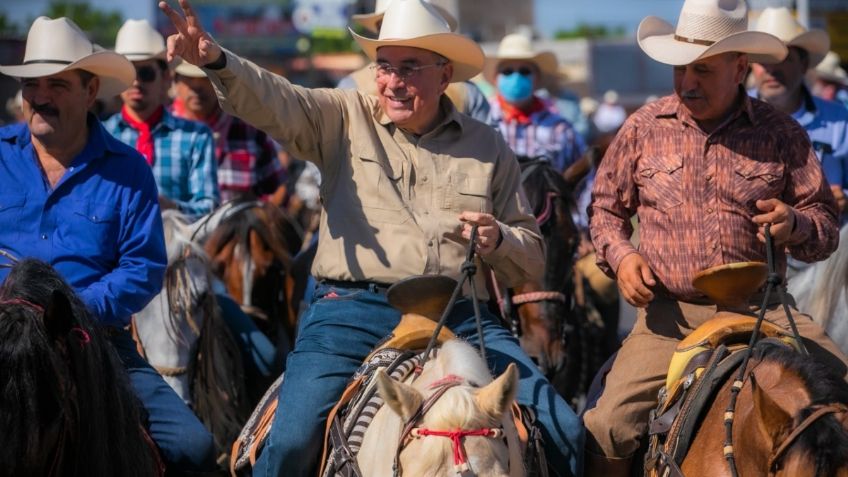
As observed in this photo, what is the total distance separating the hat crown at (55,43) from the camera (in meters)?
5.89

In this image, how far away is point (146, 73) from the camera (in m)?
9.34

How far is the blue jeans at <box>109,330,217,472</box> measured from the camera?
532 cm

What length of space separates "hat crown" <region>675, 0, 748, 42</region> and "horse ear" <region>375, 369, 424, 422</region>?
2449 millimetres

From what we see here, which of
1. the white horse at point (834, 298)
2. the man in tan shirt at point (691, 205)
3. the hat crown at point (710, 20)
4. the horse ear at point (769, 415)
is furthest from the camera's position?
the white horse at point (834, 298)

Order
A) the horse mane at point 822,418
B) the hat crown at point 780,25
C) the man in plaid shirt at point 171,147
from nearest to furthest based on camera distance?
the horse mane at point 822,418
the man in plaid shirt at point 171,147
the hat crown at point 780,25

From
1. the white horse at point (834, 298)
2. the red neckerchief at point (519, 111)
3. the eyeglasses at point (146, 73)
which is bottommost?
the white horse at point (834, 298)

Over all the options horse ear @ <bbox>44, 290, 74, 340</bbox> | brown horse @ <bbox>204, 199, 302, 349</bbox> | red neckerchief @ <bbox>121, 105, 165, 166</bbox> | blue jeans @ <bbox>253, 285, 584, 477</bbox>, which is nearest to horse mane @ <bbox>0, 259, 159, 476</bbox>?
horse ear @ <bbox>44, 290, 74, 340</bbox>

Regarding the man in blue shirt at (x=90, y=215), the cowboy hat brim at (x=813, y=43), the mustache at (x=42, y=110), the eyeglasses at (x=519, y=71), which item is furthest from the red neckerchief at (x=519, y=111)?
the mustache at (x=42, y=110)

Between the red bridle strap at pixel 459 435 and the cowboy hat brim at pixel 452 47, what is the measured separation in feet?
6.48

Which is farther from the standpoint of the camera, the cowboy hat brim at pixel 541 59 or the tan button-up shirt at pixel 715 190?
the cowboy hat brim at pixel 541 59

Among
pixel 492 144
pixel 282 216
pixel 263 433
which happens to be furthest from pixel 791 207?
pixel 282 216

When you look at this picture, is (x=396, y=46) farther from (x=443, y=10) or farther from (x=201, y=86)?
(x=201, y=86)

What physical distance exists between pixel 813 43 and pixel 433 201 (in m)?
5.30

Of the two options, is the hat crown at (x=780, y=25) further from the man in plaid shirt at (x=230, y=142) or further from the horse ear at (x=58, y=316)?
the horse ear at (x=58, y=316)
